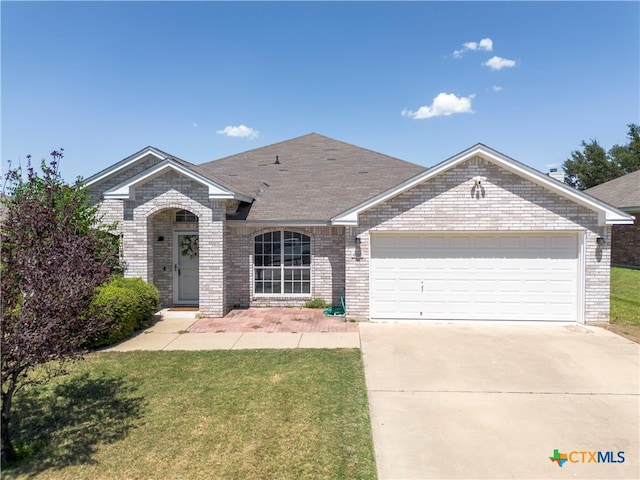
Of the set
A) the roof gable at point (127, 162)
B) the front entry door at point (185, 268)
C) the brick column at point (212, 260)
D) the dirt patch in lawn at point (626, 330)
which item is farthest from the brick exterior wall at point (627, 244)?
the roof gable at point (127, 162)

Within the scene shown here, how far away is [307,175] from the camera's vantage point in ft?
49.3

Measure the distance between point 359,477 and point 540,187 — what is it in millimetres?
8636

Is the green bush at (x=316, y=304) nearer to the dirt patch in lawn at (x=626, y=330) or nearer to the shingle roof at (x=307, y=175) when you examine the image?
the shingle roof at (x=307, y=175)

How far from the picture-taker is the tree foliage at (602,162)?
4700cm

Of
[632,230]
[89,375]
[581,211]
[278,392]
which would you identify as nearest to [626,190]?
[632,230]

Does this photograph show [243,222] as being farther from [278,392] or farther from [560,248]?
[560,248]

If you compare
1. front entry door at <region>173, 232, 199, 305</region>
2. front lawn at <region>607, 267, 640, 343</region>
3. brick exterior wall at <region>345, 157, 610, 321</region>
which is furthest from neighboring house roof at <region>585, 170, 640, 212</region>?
front entry door at <region>173, 232, 199, 305</region>

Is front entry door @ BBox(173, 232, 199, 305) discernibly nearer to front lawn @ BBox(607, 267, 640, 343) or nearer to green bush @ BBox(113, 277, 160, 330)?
green bush @ BBox(113, 277, 160, 330)

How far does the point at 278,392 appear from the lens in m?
5.62

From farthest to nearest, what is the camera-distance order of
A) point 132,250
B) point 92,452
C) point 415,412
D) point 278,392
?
point 132,250, point 278,392, point 415,412, point 92,452

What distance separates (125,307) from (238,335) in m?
2.71

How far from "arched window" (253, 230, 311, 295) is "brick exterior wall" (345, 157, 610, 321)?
2262mm

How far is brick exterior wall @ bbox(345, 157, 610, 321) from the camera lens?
9320 mm

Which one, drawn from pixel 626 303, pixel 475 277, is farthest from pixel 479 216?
pixel 626 303
